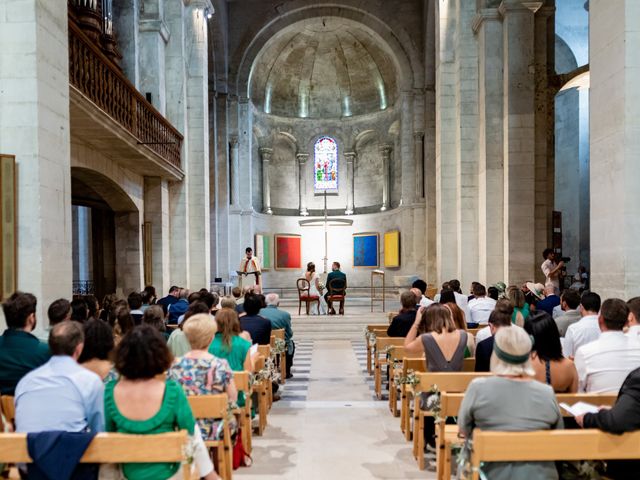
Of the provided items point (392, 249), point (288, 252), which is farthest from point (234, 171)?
point (392, 249)

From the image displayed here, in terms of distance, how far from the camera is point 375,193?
2416 centimetres

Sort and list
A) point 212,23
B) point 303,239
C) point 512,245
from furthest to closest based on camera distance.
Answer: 1. point 303,239
2. point 212,23
3. point 512,245

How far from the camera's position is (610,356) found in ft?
11.6

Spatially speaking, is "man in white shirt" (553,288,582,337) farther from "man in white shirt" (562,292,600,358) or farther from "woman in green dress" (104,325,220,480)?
"woman in green dress" (104,325,220,480)

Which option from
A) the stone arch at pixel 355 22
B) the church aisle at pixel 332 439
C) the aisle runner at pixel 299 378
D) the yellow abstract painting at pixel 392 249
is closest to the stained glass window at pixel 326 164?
the yellow abstract painting at pixel 392 249

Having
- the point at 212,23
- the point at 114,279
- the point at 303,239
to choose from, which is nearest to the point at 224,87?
the point at 212,23

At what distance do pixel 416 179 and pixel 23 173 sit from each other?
16.4 metres

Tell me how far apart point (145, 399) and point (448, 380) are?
2435mm

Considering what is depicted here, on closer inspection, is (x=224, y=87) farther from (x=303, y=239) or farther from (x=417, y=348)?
(x=417, y=348)

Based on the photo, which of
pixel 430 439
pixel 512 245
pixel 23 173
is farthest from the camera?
pixel 512 245

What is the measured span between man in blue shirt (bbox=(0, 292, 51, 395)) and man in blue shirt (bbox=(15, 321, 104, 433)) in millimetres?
861

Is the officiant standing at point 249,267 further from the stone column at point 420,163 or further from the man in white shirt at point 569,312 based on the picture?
the man in white shirt at point 569,312

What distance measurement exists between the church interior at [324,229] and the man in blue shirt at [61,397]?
1 cm

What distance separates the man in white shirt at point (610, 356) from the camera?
138 inches
